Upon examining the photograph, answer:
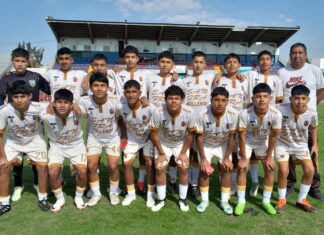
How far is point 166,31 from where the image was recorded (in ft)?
99.2

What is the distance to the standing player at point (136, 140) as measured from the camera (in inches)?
157

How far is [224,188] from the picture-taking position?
3.82 meters

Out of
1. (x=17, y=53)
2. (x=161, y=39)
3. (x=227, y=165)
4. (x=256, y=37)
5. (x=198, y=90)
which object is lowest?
(x=227, y=165)

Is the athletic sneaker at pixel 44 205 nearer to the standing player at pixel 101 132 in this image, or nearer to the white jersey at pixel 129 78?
the standing player at pixel 101 132

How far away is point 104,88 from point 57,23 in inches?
1075

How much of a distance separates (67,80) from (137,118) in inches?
51.5

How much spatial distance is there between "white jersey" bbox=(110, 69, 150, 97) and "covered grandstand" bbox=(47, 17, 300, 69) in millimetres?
25258

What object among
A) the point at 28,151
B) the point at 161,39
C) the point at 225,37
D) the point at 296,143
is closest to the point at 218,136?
the point at 296,143

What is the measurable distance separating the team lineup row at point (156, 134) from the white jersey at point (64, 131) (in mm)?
A: 12

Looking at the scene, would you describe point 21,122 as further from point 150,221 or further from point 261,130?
point 261,130

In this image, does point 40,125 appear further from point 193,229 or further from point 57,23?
point 57,23

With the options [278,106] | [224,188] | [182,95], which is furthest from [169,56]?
[224,188]

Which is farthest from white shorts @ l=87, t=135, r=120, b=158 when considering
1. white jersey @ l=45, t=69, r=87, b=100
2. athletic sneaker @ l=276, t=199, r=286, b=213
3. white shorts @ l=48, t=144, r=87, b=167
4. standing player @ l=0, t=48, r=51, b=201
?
athletic sneaker @ l=276, t=199, r=286, b=213

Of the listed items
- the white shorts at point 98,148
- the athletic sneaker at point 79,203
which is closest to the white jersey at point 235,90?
the white shorts at point 98,148
